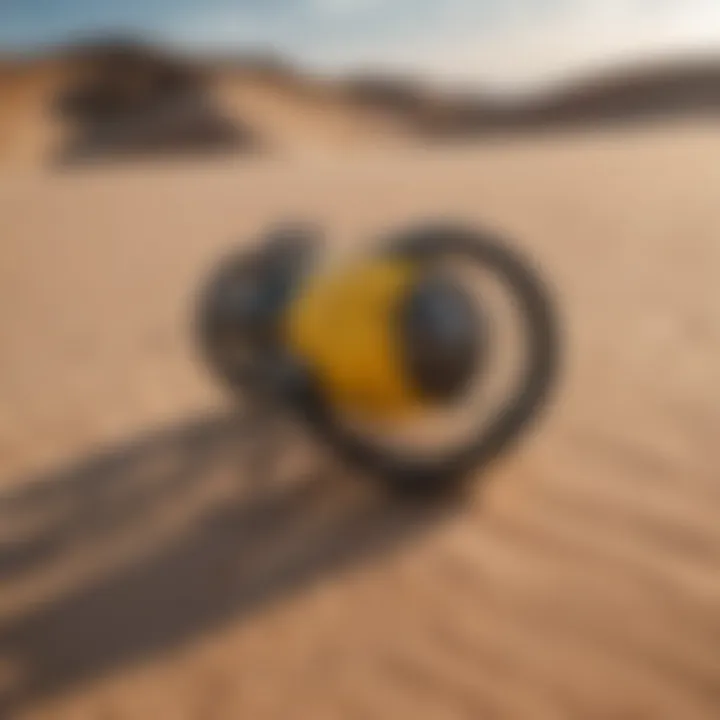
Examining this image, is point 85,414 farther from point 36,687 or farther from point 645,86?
point 645,86

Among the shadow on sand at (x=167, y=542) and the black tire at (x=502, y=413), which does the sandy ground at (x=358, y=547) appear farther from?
the black tire at (x=502, y=413)

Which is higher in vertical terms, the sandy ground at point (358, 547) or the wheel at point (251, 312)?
the wheel at point (251, 312)

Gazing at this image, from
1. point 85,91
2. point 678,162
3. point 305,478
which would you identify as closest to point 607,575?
point 305,478

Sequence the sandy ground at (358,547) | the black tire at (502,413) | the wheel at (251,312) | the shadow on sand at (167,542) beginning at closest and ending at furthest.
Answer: the sandy ground at (358,547), the shadow on sand at (167,542), the black tire at (502,413), the wheel at (251,312)

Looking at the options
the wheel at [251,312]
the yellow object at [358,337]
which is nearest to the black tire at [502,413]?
the yellow object at [358,337]

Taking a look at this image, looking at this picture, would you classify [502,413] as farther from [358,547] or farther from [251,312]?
[251,312]

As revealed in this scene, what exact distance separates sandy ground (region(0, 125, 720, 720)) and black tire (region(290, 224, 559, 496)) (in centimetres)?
12

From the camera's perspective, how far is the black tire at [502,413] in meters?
2.27

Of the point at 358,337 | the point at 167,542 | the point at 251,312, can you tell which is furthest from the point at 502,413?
the point at 167,542

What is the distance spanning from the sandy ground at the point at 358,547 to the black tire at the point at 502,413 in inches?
4.7

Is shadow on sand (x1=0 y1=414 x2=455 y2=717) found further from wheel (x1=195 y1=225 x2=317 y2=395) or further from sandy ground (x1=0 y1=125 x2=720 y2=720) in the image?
wheel (x1=195 y1=225 x2=317 y2=395)

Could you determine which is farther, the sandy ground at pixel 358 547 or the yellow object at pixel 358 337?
the yellow object at pixel 358 337

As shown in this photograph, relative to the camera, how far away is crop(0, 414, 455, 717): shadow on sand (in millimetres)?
2086

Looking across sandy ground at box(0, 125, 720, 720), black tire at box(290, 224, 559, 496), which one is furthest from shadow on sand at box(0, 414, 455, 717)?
black tire at box(290, 224, 559, 496)
